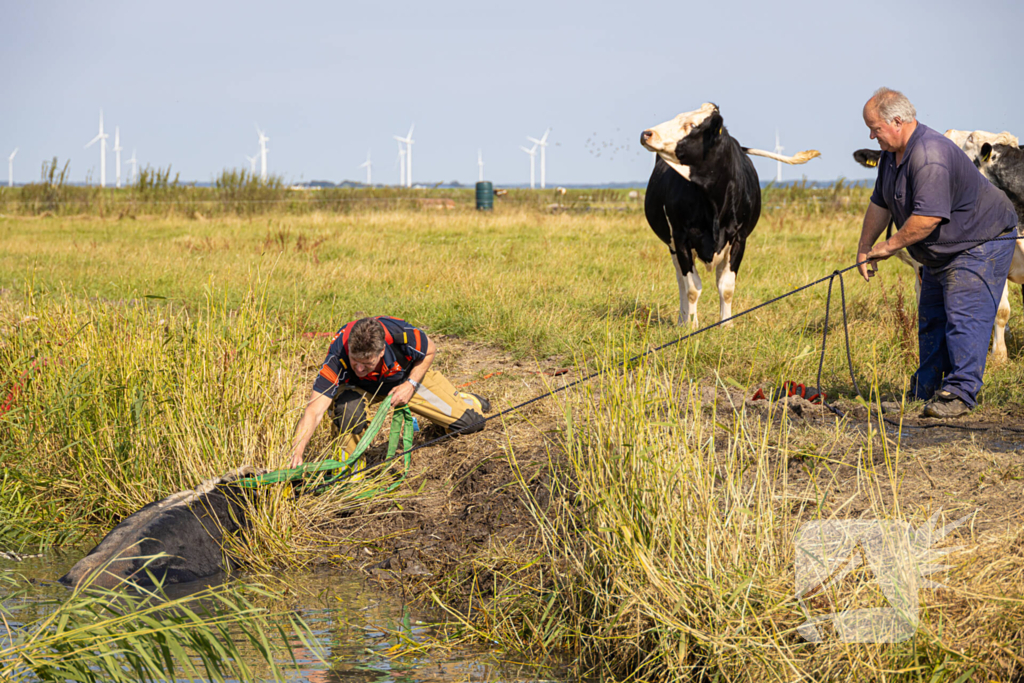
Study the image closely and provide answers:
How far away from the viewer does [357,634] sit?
3.75 meters

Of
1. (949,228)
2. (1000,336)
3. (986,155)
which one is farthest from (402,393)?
(986,155)

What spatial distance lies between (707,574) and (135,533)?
256 cm

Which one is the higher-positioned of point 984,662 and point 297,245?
point 297,245

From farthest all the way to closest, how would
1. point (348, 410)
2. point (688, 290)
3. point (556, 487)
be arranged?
point (688, 290)
point (348, 410)
point (556, 487)

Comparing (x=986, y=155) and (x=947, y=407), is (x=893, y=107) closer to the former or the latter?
(x=947, y=407)

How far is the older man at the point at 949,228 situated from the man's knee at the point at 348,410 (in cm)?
306

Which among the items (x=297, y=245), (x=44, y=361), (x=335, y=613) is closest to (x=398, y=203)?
(x=297, y=245)

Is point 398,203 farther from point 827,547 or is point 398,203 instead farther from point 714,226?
point 827,547

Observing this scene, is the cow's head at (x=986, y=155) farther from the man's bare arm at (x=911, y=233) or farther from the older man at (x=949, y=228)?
the man's bare arm at (x=911, y=233)

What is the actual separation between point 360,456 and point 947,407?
3.45 metres

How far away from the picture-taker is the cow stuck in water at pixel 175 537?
4.03m

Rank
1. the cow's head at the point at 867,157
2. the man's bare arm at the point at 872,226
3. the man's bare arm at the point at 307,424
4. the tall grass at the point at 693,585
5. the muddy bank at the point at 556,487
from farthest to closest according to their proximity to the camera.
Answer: the cow's head at the point at 867,157 → the man's bare arm at the point at 872,226 → the man's bare arm at the point at 307,424 → the muddy bank at the point at 556,487 → the tall grass at the point at 693,585

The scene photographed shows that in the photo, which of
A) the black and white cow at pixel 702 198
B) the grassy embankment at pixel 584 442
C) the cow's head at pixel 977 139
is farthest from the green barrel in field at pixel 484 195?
the cow's head at pixel 977 139

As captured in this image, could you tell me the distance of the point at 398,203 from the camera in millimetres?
25625
